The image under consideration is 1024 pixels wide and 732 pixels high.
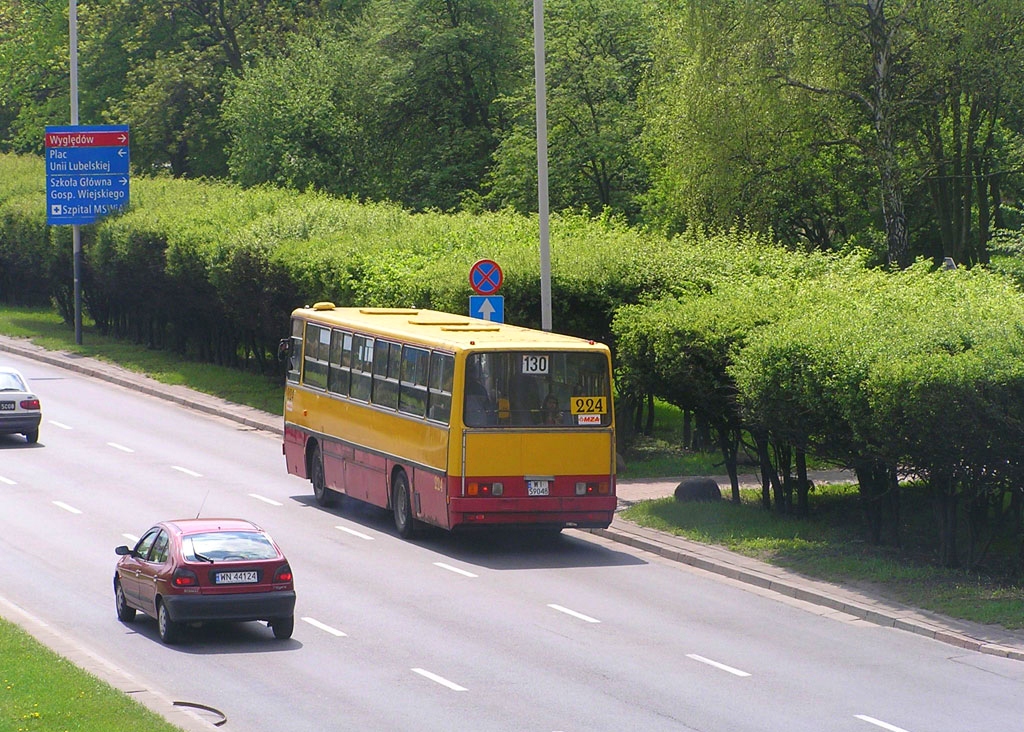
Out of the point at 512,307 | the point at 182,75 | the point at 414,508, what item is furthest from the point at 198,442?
the point at 182,75

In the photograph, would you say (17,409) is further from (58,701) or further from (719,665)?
(58,701)

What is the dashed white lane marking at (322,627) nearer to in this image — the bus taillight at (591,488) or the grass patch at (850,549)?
the bus taillight at (591,488)

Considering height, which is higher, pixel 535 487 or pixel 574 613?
pixel 535 487

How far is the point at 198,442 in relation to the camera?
33.6m

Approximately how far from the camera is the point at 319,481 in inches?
1053

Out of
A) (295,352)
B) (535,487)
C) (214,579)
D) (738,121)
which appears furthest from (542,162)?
(738,121)

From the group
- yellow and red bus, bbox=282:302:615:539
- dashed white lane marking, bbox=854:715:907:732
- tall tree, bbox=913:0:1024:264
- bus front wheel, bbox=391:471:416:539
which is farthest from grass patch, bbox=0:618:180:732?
tall tree, bbox=913:0:1024:264

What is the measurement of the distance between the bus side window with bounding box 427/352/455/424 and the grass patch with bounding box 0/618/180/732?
28.7 feet

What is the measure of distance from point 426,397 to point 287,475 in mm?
7594

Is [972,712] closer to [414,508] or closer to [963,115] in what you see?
[414,508]

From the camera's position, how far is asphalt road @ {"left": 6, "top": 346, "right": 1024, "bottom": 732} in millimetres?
13992

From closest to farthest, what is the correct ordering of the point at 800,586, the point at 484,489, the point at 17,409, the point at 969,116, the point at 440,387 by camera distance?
the point at 800,586 → the point at 484,489 → the point at 440,387 → the point at 17,409 → the point at 969,116

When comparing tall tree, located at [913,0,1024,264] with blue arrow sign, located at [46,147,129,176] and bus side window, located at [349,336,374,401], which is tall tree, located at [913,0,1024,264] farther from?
blue arrow sign, located at [46,147,129,176]

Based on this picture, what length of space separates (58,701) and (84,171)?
3822cm
